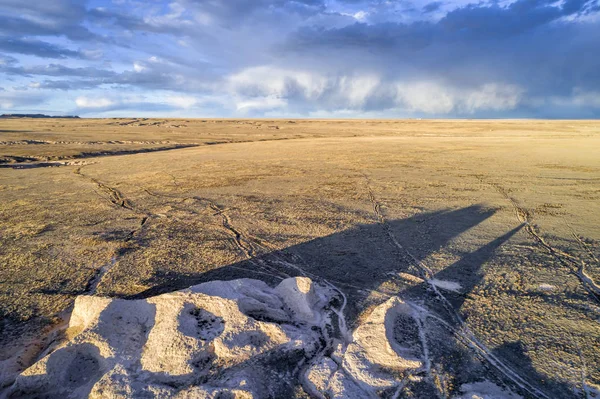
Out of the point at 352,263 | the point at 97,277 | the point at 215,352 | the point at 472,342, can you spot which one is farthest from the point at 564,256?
the point at 97,277

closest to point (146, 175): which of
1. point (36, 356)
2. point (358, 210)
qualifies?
point (358, 210)

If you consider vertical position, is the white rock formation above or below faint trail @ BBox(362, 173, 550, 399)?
above

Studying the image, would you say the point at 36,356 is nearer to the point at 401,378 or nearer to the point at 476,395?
the point at 401,378

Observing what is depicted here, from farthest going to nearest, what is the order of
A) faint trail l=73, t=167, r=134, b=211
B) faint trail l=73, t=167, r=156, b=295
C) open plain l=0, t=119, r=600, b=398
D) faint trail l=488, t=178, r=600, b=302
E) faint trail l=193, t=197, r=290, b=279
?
faint trail l=73, t=167, r=134, b=211, faint trail l=193, t=197, r=290, b=279, faint trail l=73, t=167, r=156, b=295, faint trail l=488, t=178, r=600, b=302, open plain l=0, t=119, r=600, b=398

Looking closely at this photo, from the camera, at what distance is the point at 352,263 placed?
21.1 ft

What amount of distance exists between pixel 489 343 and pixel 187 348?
11.0 ft

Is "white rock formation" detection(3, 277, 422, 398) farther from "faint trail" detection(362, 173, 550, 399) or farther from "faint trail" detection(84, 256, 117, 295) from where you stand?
"faint trail" detection(84, 256, 117, 295)

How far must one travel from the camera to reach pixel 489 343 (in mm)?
4254

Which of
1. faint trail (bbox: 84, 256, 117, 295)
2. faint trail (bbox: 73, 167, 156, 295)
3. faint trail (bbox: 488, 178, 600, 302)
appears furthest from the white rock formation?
faint trail (bbox: 488, 178, 600, 302)

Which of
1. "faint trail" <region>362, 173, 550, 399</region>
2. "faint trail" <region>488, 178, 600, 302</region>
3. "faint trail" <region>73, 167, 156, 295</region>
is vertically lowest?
"faint trail" <region>362, 173, 550, 399</region>

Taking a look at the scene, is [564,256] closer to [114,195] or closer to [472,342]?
[472,342]

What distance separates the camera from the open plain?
12.6 ft

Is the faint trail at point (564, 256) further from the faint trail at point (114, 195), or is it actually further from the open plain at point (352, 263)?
the faint trail at point (114, 195)

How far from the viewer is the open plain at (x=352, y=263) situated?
3.85 meters
